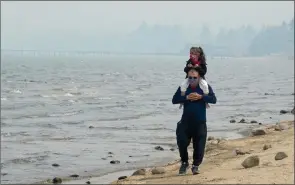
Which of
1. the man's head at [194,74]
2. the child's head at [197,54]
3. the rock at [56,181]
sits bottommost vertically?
the rock at [56,181]

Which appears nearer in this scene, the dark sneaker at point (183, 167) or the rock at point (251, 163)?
the dark sneaker at point (183, 167)

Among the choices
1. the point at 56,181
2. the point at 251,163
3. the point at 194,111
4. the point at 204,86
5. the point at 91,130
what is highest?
the point at 204,86

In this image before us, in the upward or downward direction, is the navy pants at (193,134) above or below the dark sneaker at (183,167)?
above

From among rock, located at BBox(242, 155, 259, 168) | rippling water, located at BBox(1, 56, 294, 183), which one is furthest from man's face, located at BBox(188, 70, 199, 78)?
rippling water, located at BBox(1, 56, 294, 183)

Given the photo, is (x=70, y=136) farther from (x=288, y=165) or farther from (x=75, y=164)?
(x=288, y=165)

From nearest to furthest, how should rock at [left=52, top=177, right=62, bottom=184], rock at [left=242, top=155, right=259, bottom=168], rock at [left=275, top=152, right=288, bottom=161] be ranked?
rock at [left=242, top=155, right=259, bottom=168] < rock at [left=275, top=152, right=288, bottom=161] < rock at [left=52, top=177, right=62, bottom=184]

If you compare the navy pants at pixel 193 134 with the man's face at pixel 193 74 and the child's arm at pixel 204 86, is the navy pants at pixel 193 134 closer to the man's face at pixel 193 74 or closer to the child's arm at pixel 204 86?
the child's arm at pixel 204 86

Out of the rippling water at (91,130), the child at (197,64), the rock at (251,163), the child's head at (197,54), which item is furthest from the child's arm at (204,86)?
the rippling water at (91,130)

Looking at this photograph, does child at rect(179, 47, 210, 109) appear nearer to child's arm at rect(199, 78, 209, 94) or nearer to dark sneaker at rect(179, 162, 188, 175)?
child's arm at rect(199, 78, 209, 94)

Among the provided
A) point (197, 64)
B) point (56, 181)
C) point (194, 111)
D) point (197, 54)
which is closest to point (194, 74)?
point (197, 64)

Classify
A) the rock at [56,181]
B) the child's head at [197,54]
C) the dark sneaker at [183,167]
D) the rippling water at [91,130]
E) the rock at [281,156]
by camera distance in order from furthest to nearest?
the rippling water at [91,130], the rock at [56,181], the rock at [281,156], the dark sneaker at [183,167], the child's head at [197,54]

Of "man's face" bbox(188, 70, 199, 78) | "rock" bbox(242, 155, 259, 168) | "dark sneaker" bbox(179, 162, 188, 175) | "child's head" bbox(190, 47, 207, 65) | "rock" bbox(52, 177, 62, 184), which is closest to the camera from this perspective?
"man's face" bbox(188, 70, 199, 78)

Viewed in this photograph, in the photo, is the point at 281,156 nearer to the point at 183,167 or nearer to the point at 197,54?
the point at 183,167

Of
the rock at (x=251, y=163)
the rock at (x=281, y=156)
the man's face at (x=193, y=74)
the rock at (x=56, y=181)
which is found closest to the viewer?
the man's face at (x=193, y=74)
